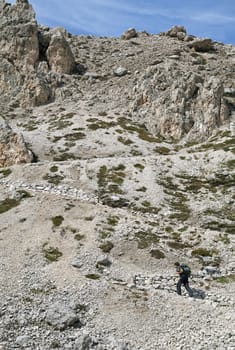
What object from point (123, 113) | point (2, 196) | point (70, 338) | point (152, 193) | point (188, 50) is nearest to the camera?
point (70, 338)

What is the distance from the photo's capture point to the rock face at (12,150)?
63.2 metres

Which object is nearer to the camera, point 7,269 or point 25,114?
point 7,269

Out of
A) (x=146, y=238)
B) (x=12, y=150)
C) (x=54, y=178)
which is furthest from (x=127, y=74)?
(x=146, y=238)

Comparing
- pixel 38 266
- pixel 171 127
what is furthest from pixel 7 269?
pixel 171 127

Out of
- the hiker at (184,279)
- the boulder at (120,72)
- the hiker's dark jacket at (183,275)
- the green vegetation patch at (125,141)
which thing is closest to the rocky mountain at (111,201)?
the boulder at (120,72)

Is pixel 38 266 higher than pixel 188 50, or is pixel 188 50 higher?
pixel 188 50

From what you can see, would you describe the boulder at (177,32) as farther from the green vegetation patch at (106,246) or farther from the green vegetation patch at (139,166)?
the green vegetation patch at (106,246)

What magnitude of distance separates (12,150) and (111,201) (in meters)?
19.3

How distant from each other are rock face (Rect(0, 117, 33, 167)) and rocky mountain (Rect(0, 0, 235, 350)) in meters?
0.17

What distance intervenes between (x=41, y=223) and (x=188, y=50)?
320 feet

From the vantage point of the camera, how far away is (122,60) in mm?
120375

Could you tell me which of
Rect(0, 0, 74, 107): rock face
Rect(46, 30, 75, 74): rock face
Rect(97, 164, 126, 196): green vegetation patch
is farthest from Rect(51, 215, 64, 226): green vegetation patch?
Rect(46, 30, 75, 74): rock face

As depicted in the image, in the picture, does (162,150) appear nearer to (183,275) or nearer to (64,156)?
(64,156)

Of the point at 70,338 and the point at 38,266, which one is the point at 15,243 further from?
the point at 70,338
